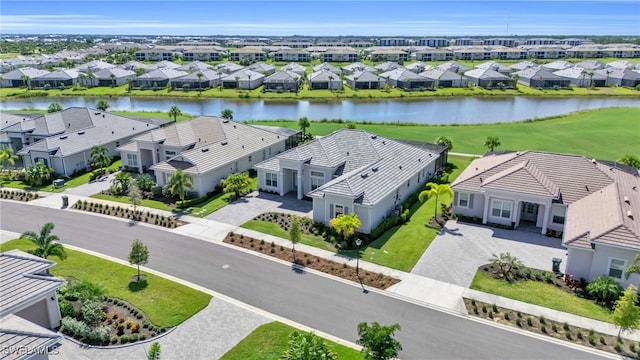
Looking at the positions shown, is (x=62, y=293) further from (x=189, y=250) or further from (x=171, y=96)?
(x=171, y=96)

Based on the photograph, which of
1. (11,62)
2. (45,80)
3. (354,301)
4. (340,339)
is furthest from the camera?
(11,62)

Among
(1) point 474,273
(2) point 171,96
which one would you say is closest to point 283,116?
(2) point 171,96

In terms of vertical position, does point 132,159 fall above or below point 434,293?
above

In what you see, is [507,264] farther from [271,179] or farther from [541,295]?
[271,179]

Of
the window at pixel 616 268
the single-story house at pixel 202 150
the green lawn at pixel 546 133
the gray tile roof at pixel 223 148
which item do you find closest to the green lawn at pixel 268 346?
the window at pixel 616 268

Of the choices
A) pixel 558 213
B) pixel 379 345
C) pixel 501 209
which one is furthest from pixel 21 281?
pixel 558 213

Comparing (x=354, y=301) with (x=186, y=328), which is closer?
(x=186, y=328)
